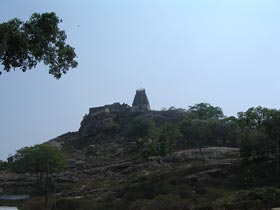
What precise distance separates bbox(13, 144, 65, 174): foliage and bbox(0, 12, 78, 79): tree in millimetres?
57902

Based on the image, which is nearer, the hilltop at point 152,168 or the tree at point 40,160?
the hilltop at point 152,168

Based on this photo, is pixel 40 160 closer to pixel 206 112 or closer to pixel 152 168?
pixel 152 168

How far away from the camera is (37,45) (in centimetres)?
2042

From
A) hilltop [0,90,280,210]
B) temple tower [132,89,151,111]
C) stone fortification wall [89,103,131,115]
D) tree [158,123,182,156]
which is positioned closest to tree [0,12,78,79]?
hilltop [0,90,280,210]

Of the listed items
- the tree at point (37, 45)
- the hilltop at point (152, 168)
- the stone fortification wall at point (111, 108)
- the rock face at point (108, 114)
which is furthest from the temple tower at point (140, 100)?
the tree at point (37, 45)

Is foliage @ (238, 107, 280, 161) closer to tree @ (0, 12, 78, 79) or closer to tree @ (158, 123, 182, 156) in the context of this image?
tree @ (158, 123, 182, 156)

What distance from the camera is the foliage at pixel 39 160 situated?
7850cm

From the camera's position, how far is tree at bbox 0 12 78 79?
777 inches

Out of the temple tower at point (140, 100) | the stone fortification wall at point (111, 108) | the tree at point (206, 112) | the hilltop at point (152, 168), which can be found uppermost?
the temple tower at point (140, 100)

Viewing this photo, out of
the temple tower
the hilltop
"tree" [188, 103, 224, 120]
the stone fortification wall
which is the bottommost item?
the hilltop

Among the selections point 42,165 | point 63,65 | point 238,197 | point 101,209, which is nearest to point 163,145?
point 42,165

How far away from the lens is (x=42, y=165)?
262ft

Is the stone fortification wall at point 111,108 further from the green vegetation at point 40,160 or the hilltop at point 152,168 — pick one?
the green vegetation at point 40,160

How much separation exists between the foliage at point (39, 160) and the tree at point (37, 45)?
57.9m
